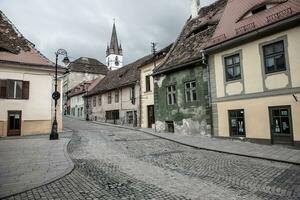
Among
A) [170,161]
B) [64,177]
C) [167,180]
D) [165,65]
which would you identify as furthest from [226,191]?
[165,65]

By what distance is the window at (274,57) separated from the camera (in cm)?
1236

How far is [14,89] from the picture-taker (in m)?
18.9

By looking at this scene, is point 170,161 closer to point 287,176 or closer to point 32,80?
point 287,176

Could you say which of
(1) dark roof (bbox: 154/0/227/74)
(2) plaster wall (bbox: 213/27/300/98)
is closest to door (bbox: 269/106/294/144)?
(2) plaster wall (bbox: 213/27/300/98)

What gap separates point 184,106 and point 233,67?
494 centimetres

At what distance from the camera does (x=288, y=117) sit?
1196 centimetres

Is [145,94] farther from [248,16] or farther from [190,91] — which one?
[248,16]

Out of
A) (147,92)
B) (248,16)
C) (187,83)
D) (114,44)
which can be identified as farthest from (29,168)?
(114,44)

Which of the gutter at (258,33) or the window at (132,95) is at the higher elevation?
the gutter at (258,33)

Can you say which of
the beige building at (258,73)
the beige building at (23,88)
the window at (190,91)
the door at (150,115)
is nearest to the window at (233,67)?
the beige building at (258,73)

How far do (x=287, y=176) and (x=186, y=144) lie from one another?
7018 mm

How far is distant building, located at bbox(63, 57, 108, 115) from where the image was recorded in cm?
5884

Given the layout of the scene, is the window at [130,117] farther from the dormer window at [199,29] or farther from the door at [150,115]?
the dormer window at [199,29]

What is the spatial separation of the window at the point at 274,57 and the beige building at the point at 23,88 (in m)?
16.3
